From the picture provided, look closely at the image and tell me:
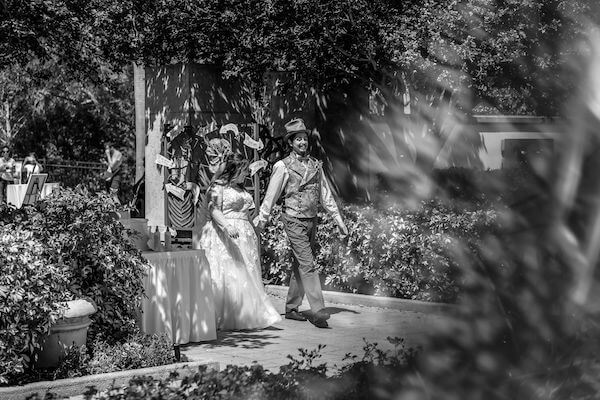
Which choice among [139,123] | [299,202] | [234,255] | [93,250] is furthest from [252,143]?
[139,123]

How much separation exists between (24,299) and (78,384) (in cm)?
70

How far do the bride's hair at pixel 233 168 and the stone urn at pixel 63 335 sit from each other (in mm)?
3284

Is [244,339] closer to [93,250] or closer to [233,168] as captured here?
[233,168]

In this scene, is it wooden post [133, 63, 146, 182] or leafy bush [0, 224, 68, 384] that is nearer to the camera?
leafy bush [0, 224, 68, 384]

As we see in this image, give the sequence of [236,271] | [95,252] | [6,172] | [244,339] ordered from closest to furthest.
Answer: [95,252], [244,339], [236,271], [6,172]

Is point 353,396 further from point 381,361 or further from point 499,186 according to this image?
point 499,186

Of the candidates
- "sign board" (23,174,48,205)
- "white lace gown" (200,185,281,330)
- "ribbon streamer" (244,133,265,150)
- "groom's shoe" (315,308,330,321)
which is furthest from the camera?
"sign board" (23,174,48,205)

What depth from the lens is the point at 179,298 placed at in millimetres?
8430

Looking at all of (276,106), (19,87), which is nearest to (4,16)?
(276,106)

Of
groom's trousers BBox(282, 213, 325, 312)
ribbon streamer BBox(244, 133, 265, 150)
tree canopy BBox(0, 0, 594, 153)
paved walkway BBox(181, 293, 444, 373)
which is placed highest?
tree canopy BBox(0, 0, 594, 153)

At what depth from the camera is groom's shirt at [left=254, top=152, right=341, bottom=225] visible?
9.93m

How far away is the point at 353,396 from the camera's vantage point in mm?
3242

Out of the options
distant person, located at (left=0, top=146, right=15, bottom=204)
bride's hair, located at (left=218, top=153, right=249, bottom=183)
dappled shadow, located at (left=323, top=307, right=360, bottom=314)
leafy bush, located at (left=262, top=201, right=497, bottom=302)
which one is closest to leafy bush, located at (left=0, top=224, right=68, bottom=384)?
bride's hair, located at (left=218, top=153, right=249, bottom=183)

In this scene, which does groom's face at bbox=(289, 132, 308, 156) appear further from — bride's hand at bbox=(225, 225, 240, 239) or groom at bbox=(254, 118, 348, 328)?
bride's hand at bbox=(225, 225, 240, 239)
